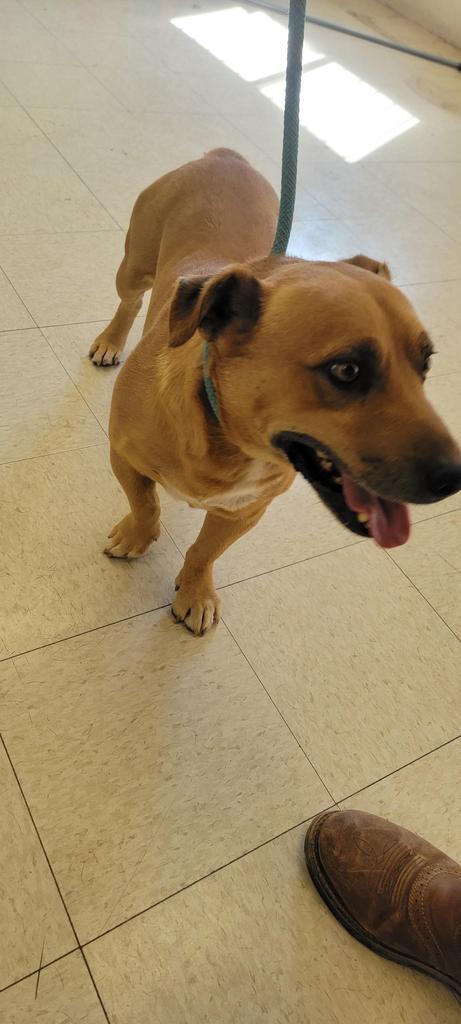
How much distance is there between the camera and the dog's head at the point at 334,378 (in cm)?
100

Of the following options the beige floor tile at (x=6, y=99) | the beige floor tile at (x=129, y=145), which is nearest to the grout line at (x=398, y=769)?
the beige floor tile at (x=129, y=145)

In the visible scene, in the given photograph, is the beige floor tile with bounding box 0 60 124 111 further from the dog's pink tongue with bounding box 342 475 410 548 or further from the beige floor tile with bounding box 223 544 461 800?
the dog's pink tongue with bounding box 342 475 410 548

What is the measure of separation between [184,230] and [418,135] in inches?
146

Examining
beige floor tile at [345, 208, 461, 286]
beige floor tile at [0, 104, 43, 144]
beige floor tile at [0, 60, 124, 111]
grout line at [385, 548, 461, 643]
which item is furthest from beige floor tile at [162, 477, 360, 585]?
beige floor tile at [0, 60, 124, 111]

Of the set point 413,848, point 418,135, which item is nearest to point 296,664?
point 413,848

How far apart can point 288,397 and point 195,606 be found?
30.0 inches

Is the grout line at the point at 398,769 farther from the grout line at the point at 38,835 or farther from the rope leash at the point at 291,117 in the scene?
the rope leash at the point at 291,117

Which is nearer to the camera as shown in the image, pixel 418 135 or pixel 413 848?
pixel 413 848

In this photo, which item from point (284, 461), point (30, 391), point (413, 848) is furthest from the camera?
point (30, 391)

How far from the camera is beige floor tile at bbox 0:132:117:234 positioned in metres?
2.66

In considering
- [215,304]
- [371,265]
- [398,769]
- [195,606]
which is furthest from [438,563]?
[215,304]

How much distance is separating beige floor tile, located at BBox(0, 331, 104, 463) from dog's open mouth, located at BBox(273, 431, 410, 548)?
1.02 meters

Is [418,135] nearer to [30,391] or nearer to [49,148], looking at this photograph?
[49,148]

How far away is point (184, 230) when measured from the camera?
1.66 m
